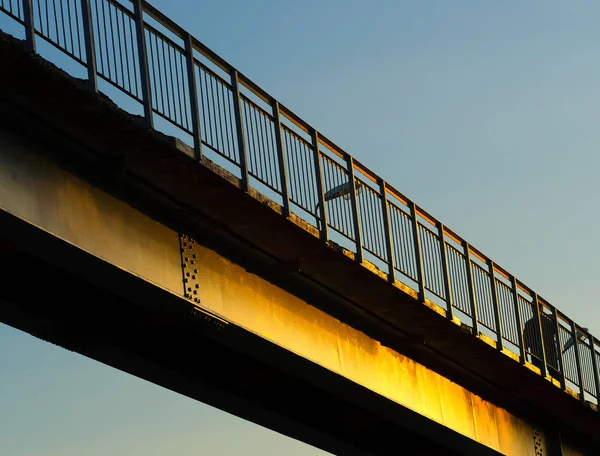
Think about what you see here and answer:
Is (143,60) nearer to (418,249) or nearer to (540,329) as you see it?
(418,249)

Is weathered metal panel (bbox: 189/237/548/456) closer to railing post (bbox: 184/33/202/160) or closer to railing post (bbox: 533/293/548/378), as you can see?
railing post (bbox: 533/293/548/378)

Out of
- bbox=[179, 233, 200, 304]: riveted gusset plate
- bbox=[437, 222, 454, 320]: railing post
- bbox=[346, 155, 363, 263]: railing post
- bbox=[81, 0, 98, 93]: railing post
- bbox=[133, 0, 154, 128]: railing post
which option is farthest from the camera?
bbox=[437, 222, 454, 320]: railing post

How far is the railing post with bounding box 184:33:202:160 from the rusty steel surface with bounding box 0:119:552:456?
3.54ft

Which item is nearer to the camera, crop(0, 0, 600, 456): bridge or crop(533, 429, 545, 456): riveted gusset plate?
crop(0, 0, 600, 456): bridge

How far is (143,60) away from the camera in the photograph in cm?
1608

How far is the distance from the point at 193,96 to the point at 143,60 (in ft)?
3.52

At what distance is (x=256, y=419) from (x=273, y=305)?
3.85 metres

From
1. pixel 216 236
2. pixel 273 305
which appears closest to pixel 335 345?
pixel 273 305

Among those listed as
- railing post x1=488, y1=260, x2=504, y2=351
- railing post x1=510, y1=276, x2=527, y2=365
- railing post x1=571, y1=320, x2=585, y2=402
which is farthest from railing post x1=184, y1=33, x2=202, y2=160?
railing post x1=571, y1=320, x2=585, y2=402

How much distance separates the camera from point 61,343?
1858 cm

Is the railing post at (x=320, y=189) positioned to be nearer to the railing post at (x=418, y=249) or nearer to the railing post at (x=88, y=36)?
the railing post at (x=418, y=249)

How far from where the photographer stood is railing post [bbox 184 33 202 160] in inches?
654

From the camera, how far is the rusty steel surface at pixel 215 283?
1455cm

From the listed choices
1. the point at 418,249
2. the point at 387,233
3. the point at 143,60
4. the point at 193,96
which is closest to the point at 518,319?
the point at 418,249
